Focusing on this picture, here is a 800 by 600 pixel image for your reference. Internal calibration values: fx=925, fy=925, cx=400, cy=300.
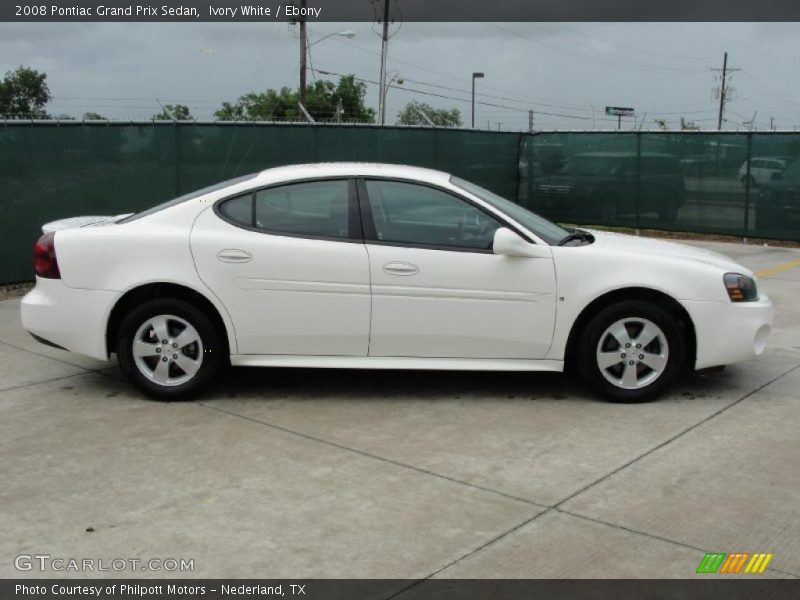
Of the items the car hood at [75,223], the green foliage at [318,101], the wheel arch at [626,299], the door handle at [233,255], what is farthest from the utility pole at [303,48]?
the wheel arch at [626,299]

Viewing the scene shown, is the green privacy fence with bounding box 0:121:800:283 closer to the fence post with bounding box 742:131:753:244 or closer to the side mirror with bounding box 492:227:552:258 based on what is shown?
the fence post with bounding box 742:131:753:244

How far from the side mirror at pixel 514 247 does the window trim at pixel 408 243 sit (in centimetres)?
6

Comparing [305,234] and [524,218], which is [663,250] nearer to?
[524,218]

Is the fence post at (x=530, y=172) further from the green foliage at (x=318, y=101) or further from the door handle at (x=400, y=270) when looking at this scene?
the green foliage at (x=318, y=101)

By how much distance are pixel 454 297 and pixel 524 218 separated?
3.03 ft

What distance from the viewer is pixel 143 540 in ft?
13.1

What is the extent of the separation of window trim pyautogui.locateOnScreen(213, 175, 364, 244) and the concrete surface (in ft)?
3.55

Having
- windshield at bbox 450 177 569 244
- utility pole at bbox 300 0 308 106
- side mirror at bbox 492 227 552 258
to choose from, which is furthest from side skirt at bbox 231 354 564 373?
utility pole at bbox 300 0 308 106

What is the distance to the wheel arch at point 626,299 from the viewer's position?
19.7ft

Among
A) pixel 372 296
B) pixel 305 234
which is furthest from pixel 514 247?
pixel 305 234

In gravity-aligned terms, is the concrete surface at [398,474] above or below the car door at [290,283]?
below

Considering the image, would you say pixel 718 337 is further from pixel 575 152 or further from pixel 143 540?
pixel 575 152

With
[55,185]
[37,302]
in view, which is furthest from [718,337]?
[55,185]

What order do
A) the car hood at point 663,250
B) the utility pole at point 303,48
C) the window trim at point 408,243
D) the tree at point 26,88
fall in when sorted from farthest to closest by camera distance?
the tree at point 26,88, the utility pole at point 303,48, the car hood at point 663,250, the window trim at point 408,243
